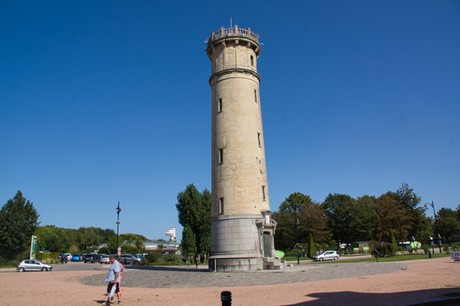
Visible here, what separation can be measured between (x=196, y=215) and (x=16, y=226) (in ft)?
110

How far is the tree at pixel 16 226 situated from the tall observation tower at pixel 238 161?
163 feet

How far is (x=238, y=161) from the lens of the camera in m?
30.4

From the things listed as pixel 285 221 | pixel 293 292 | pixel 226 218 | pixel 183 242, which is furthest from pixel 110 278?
pixel 285 221

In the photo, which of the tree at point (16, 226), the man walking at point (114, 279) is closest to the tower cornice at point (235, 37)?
the man walking at point (114, 279)

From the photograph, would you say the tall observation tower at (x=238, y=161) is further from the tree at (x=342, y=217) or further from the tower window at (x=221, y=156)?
the tree at (x=342, y=217)

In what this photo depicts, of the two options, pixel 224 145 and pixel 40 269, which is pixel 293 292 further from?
pixel 40 269

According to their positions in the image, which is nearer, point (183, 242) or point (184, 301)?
point (184, 301)

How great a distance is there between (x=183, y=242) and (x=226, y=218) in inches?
1056

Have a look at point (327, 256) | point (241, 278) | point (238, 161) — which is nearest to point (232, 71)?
point (238, 161)

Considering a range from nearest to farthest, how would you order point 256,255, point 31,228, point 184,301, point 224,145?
1. point 184,301
2. point 256,255
3. point 224,145
4. point 31,228

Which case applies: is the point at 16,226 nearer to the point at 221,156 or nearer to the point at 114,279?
the point at 221,156

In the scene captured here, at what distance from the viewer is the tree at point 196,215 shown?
189 ft

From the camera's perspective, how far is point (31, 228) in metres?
65.9

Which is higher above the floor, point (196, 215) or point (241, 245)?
point (196, 215)
